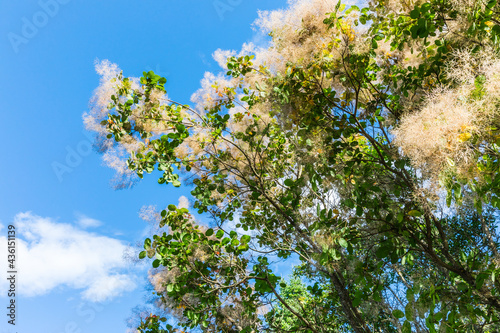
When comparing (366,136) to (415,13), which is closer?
(415,13)

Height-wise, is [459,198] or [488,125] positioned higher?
[488,125]

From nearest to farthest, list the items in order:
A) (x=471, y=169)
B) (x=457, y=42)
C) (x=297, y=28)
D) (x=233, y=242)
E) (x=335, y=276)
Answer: (x=471, y=169)
(x=457, y=42)
(x=297, y=28)
(x=233, y=242)
(x=335, y=276)

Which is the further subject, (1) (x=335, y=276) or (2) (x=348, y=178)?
(1) (x=335, y=276)

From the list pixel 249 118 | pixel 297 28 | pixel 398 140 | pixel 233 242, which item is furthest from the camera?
pixel 249 118

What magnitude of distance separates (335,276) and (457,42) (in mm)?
2786

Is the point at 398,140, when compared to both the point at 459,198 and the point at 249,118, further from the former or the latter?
the point at 249,118

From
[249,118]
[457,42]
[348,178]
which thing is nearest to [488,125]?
[457,42]

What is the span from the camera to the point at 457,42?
2459mm

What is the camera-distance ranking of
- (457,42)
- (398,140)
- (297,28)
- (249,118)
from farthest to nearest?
(249,118)
(297,28)
(457,42)
(398,140)

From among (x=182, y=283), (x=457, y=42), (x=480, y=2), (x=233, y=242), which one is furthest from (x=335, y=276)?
(x=480, y=2)

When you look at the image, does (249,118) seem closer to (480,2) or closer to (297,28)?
(297,28)

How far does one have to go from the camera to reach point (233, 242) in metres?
3.21

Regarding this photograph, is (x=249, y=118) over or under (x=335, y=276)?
over

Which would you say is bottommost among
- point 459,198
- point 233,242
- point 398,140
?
point 459,198
